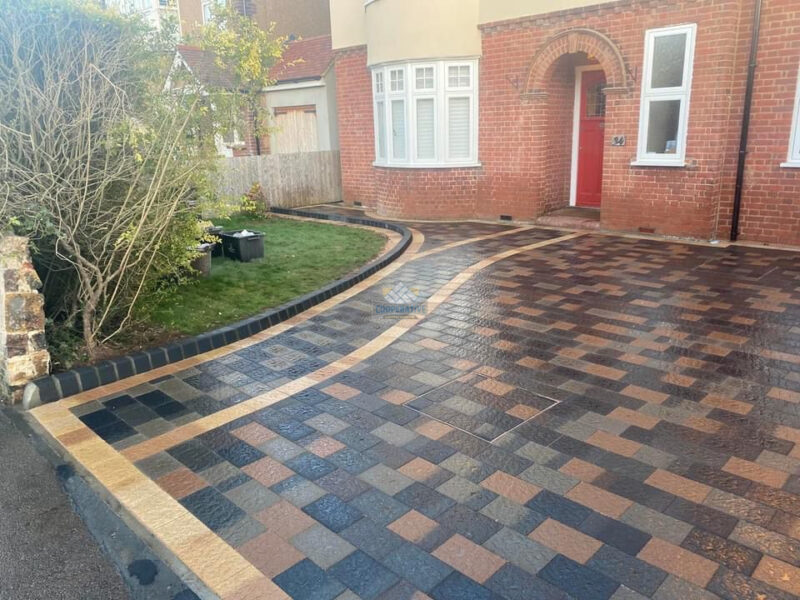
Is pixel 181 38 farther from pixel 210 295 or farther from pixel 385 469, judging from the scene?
pixel 385 469

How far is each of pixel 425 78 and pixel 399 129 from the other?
3.79 ft

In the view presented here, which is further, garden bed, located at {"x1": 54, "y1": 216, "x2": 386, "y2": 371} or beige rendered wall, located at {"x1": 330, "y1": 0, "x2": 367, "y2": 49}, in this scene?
beige rendered wall, located at {"x1": 330, "y1": 0, "x2": 367, "y2": 49}

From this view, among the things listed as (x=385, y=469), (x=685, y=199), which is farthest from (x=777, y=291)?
(x=385, y=469)

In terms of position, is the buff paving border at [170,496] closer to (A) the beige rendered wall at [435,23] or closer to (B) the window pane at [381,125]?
(A) the beige rendered wall at [435,23]

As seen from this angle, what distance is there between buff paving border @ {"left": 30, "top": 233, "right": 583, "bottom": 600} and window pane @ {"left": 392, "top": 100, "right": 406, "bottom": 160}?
7.84 metres

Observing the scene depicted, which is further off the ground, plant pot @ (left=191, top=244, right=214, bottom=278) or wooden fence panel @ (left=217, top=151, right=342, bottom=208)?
wooden fence panel @ (left=217, top=151, right=342, bottom=208)

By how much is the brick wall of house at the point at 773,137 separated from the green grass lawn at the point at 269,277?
5779 millimetres

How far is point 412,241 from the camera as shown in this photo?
35.2ft

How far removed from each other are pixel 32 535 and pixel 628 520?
3158 millimetres

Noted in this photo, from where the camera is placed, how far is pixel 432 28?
11.7m

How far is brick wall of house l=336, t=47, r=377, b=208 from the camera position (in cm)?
1389

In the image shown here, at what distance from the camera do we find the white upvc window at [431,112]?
39.4ft

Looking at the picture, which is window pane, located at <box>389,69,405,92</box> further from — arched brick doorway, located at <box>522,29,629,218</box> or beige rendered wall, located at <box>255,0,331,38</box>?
beige rendered wall, located at <box>255,0,331,38</box>

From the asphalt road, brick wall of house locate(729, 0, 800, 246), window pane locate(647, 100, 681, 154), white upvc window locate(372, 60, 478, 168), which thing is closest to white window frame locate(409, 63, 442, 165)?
white upvc window locate(372, 60, 478, 168)
